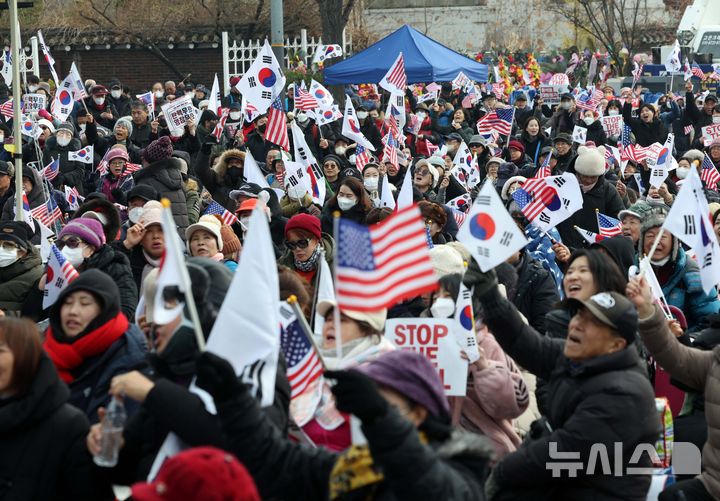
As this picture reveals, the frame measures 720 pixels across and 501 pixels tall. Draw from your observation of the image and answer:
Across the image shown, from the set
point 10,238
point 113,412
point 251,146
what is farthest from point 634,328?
point 251,146

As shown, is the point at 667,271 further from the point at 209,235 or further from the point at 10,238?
the point at 10,238

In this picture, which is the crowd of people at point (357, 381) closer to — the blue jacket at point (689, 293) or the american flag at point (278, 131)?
the blue jacket at point (689, 293)

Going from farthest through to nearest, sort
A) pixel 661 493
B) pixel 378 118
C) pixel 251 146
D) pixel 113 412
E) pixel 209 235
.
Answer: pixel 378 118 < pixel 251 146 < pixel 209 235 < pixel 661 493 < pixel 113 412

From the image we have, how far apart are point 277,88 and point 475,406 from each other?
9.39 metres

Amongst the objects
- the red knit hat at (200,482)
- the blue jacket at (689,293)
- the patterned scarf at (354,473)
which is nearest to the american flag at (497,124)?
the blue jacket at (689,293)

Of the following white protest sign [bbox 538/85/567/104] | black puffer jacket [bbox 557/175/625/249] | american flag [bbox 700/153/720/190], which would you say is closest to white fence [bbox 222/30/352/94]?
white protest sign [bbox 538/85/567/104]

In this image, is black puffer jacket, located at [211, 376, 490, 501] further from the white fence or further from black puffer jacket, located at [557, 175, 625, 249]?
the white fence

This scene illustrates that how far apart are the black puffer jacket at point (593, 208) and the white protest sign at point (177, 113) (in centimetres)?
594

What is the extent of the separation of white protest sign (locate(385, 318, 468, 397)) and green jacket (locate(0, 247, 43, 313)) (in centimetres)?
324

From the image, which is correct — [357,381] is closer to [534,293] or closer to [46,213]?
[534,293]

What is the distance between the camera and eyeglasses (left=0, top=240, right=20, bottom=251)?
313 inches

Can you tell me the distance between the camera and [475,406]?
537 cm

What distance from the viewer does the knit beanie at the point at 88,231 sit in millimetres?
7770

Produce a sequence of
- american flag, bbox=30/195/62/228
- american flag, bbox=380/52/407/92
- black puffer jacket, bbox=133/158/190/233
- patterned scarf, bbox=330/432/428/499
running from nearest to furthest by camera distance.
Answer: patterned scarf, bbox=330/432/428/499 < black puffer jacket, bbox=133/158/190/233 < american flag, bbox=30/195/62/228 < american flag, bbox=380/52/407/92
